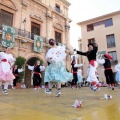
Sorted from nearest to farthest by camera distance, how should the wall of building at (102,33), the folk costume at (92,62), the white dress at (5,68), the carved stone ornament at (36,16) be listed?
the folk costume at (92,62) < the white dress at (5,68) < the carved stone ornament at (36,16) < the wall of building at (102,33)

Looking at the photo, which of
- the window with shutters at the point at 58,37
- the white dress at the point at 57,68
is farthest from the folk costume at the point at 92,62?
the window with shutters at the point at 58,37

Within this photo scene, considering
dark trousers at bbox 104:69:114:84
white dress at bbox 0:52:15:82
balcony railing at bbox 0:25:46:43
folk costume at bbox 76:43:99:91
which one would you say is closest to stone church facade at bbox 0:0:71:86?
balcony railing at bbox 0:25:46:43

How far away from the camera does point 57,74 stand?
455cm

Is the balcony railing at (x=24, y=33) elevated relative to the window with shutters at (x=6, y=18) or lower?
lower

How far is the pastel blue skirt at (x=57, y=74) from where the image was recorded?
4465 millimetres

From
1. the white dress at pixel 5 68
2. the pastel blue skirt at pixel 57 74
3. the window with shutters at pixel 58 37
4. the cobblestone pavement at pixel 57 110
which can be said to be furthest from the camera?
the window with shutters at pixel 58 37

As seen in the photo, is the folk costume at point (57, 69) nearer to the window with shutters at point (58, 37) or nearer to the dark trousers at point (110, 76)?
the dark trousers at point (110, 76)

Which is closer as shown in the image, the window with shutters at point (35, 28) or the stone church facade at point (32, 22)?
the stone church facade at point (32, 22)

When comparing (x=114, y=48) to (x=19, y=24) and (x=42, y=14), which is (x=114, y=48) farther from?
(x=19, y=24)

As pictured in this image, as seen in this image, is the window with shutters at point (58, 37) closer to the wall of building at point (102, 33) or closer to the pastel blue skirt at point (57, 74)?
the wall of building at point (102, 33)

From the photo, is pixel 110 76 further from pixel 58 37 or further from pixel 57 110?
pixel 58 37

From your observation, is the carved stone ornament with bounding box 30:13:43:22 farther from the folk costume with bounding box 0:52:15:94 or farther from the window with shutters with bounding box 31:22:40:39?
the folk costume with bounding box 0:52:15:94

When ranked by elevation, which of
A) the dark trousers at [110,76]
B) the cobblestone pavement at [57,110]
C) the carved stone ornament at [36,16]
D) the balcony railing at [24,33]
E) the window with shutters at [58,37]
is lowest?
the cobblestone pavement at [57,110]

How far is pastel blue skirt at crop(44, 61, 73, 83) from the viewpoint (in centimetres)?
446
